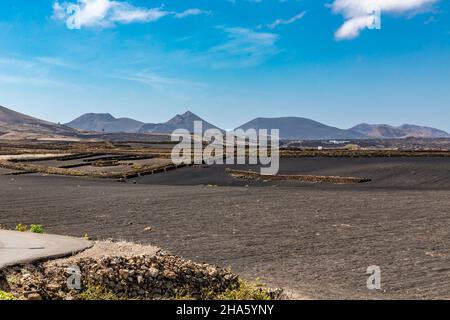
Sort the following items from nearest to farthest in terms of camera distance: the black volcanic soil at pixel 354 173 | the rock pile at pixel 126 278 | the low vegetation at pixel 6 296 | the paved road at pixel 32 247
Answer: the low vegetation at pixel 6 296, the rock pile at pixel 126 278, the paved road at pixel 32 247, the black volcanic soil at pixel 354 173

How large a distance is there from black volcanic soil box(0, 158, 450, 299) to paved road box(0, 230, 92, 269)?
17.1 ft

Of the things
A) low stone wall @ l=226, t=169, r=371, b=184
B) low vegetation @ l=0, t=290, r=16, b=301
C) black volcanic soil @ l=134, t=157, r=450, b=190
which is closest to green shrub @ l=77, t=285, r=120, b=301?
low vegetation @ l=0, t=290, r=16, b=301

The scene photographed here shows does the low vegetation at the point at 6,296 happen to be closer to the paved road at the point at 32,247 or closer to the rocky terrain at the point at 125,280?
the rocky terrain at the point at 125,280

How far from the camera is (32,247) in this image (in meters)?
16.3

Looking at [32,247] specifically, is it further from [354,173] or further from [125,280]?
[354,173]

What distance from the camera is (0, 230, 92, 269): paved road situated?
14.4 metres

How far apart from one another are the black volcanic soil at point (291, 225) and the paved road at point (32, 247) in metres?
5.20

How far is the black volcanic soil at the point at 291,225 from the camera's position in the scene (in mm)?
17609

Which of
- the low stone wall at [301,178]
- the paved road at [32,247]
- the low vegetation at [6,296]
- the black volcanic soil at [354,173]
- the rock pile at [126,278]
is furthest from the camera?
the low stone wall at [301,178]

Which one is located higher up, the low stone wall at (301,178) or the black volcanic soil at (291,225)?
the low stone wall at (301,178)

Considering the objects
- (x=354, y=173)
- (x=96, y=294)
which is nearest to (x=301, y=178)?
(x=354, y=173)

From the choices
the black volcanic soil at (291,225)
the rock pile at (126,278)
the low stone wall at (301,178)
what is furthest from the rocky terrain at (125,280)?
the low stone wall at (301,178)
